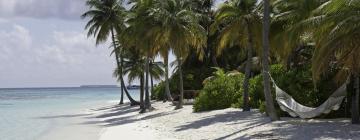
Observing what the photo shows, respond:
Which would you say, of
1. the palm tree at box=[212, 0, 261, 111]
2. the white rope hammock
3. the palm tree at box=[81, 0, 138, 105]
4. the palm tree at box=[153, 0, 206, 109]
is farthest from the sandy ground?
the palm tree at box=[81, 0, 138, 105]

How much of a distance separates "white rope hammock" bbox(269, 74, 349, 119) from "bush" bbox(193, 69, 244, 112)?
19.7ft

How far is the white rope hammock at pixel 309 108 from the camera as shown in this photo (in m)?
14.5

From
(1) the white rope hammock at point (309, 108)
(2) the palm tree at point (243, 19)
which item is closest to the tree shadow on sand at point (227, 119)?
(1) the white rope hammock at point (309, 108)

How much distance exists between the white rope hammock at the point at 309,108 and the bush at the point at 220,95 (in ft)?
19.7

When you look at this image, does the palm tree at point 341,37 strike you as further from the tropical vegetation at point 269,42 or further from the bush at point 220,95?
the bush at point 220,95

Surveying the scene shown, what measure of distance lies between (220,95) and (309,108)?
748cm

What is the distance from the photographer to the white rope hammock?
14.5 m

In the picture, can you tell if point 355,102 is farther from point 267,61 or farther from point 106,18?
point 106,18

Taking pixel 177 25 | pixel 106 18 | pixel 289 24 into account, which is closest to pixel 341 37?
pixel 289 24

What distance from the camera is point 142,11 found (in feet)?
86.3

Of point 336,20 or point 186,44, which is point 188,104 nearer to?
point 186,44

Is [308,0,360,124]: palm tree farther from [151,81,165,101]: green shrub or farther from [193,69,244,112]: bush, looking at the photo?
[151,81,165,101]: green shrub

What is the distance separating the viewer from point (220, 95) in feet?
72.8

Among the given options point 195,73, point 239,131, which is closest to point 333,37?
point 239,131
